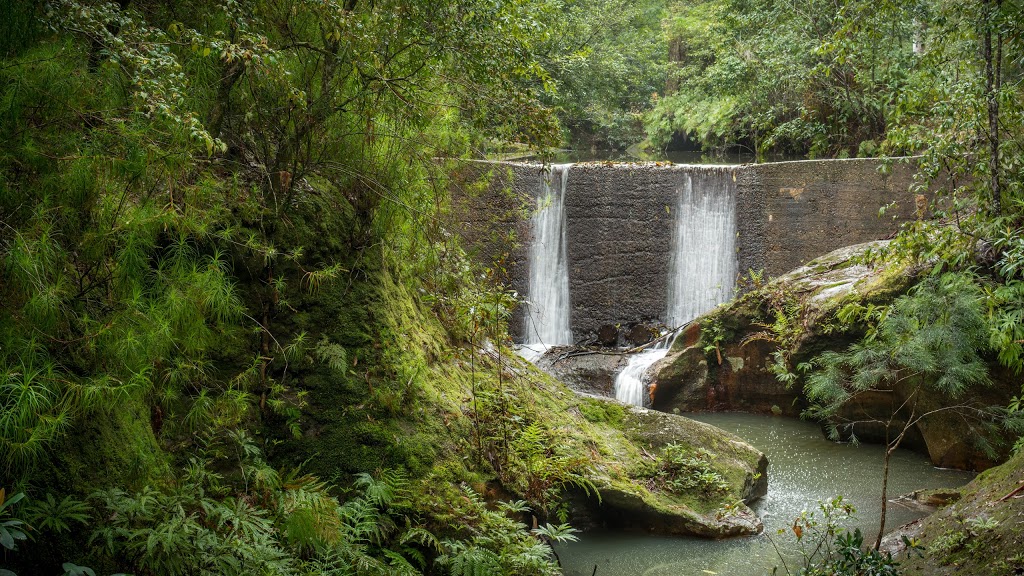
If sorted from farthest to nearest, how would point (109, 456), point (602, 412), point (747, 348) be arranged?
point (747, 348)
point (602, 412)
point (109, 456)

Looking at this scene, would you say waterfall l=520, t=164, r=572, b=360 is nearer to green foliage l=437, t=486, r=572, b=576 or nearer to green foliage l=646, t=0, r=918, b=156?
green foliage l=646, t=0, r=918, b=156

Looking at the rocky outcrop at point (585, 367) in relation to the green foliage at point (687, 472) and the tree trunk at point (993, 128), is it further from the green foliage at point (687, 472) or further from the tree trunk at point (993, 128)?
the tree trunk at point (993, 128)

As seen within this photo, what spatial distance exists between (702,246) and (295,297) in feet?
27.1

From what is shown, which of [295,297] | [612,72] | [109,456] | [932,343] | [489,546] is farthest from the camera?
[612,72]

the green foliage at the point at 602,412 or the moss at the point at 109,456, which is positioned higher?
the moss at the point at 109,456

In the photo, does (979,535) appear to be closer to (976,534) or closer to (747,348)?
(976,534)

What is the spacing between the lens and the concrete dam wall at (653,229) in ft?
35.1

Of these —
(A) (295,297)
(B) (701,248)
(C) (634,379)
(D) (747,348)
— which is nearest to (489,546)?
(A) (295,297)

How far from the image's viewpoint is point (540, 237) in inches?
433

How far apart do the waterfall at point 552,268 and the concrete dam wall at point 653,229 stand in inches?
2.1

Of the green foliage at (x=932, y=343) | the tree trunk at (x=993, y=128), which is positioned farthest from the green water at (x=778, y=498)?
the tree trunk at (x=993, y=128)

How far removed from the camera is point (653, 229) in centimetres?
1117

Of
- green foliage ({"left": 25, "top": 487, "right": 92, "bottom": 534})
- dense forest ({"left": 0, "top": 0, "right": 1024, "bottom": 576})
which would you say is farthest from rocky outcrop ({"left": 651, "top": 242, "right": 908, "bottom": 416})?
green foliage ({"left": 25, "top": 487, "right": 92, "bottom": 534})

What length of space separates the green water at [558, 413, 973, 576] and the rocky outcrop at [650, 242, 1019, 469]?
269 mm
